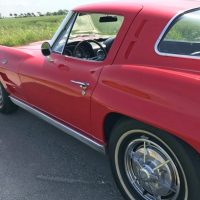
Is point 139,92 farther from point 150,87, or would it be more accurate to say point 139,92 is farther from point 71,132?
point 71,132

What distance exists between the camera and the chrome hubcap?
2682 millimetres

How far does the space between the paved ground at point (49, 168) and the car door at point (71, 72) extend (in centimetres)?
47

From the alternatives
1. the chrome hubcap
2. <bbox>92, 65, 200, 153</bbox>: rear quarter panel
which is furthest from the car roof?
the chrome hubcap

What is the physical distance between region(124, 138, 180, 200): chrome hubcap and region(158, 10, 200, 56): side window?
70cm

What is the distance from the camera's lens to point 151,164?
2.86m

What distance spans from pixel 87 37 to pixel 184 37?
5.17 ft

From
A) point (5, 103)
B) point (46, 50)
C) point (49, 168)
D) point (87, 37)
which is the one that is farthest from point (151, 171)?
point (5, 103)

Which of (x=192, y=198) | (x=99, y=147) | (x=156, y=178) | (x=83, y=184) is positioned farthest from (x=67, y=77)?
(x=192, y=198)

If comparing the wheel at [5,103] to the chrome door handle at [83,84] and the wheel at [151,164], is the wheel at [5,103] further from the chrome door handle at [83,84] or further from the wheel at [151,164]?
the wheel at [151,164]

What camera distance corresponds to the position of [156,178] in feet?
9.26

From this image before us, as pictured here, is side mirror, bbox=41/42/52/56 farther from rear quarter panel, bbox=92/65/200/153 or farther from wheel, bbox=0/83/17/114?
wheel, bbox=0/83/17/114

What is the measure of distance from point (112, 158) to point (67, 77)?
876 mm

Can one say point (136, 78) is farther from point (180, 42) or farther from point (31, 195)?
point (31, 195)

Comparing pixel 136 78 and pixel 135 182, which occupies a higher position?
pixel 136 78
